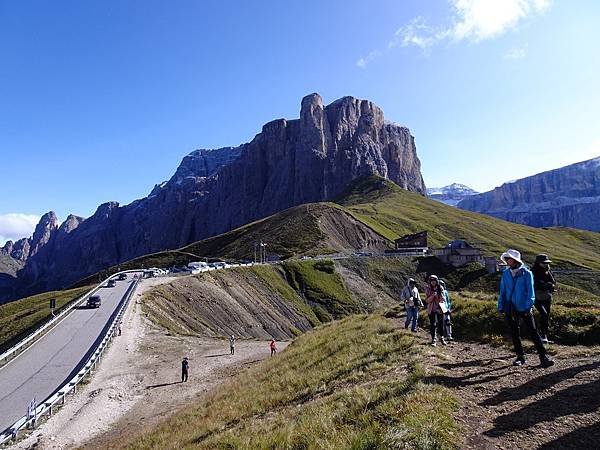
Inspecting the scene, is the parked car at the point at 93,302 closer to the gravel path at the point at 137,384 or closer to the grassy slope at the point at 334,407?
the gravel path at the point at 137,384

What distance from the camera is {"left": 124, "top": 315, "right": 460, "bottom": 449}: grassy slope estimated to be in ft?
27.3

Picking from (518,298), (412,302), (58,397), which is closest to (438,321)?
(412,302)

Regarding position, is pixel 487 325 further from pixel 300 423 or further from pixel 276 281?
pixel 276 281

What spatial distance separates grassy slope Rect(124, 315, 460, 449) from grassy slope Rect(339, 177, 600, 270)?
125m

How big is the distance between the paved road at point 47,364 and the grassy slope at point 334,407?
9.89 metres

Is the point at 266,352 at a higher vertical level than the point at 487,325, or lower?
lower

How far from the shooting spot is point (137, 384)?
29312mm

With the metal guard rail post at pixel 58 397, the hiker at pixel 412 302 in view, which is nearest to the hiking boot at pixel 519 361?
the hiker at pixel 412 302

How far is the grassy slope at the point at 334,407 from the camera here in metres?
8.34

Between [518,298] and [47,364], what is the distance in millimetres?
29743

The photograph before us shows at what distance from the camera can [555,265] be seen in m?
123

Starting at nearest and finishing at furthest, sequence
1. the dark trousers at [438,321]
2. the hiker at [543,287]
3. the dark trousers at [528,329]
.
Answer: the dark trousers at [528,329] → the hiker at [543,287] → the dark trousers at [438,321]

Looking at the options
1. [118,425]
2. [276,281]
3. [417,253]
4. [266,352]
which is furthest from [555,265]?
[118,425]

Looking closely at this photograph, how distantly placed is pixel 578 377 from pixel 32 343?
3750 centimetres
